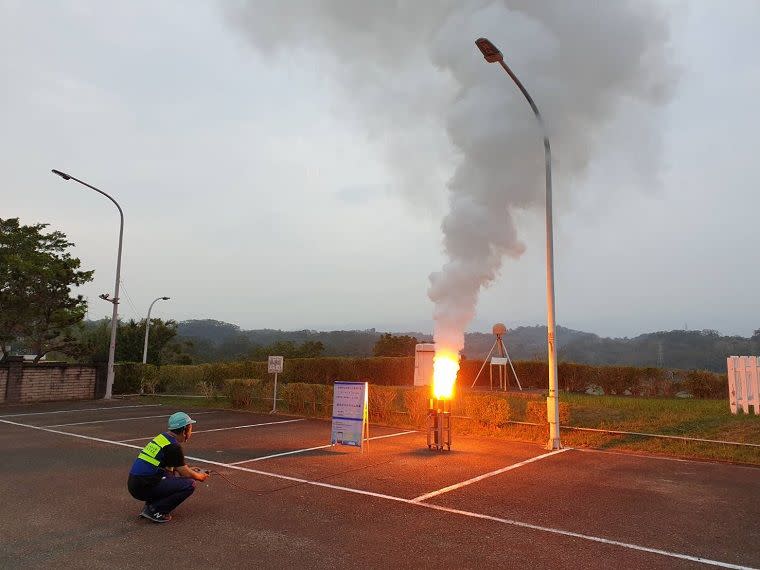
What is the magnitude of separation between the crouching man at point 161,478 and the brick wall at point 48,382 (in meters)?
23.9

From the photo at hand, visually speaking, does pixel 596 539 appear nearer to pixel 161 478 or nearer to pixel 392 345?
pixel 161 478

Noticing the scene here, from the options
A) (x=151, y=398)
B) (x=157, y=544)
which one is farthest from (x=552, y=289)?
(x=151, y=398)

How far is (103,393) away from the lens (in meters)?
29.1

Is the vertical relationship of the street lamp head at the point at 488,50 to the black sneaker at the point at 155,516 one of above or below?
above

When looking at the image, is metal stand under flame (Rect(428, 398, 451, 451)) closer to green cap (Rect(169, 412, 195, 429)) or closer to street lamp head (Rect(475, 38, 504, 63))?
green cap (Rect(169, 412, 195, 429))

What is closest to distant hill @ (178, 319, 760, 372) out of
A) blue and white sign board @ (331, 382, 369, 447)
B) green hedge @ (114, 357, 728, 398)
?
green hedge @ (114, 357, 728, 398)

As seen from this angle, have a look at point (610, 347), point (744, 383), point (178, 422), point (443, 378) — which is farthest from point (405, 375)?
point (610, 347)

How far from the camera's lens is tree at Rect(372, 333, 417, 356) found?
181ft

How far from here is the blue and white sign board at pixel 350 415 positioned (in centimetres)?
1160

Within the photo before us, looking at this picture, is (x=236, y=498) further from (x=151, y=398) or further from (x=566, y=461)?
(x=151, y=398)

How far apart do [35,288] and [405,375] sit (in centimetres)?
2204

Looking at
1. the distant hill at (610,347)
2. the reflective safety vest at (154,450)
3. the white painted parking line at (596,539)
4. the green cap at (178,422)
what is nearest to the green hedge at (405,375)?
the distant hill at (610,347)

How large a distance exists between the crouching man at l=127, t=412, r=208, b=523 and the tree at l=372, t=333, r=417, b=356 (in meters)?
48.3

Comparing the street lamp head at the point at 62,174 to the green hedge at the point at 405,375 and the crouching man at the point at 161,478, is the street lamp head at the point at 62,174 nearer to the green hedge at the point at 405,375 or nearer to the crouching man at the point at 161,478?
the green hedge at the point at 405,375
